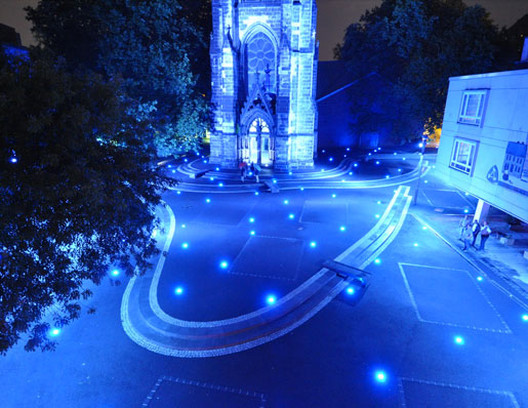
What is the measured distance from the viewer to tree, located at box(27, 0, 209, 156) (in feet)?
69.8

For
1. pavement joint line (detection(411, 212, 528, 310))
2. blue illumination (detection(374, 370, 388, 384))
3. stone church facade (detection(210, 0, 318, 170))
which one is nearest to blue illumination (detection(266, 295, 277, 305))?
blue illumination (detection(374, 370, 388, 384))

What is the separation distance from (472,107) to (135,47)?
2213 cm

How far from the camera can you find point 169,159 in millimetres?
35031

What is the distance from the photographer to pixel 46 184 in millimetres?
6312

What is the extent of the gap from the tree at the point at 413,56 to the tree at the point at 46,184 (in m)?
30.3

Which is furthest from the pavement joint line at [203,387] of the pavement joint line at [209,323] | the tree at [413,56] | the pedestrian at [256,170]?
the tree at [413,56]

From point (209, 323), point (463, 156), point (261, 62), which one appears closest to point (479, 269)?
point (463, 156)

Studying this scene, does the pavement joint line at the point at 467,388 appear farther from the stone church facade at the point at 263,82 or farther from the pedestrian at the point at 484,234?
the stone church facade at the point at 263,82

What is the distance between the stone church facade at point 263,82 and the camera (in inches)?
1057

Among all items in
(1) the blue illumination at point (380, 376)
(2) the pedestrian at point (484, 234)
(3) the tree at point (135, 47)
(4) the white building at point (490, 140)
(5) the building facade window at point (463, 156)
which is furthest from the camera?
(3) the tree at point (135, 47)

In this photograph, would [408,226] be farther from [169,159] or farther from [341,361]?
[169,159]

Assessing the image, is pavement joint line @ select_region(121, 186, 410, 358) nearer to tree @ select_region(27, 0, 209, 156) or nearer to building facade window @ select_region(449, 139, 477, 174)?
building facade window @ select_region(449, 139, 477, 174)

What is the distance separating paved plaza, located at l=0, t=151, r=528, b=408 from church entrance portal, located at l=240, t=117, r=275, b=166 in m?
13.8

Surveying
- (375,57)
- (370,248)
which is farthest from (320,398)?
(375,57)
